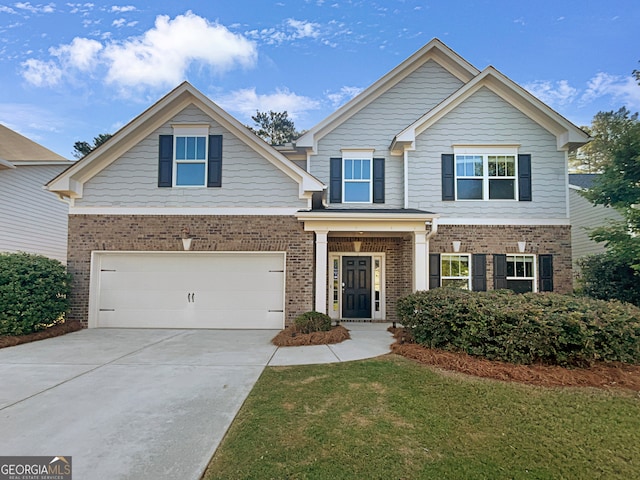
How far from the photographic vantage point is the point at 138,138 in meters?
9.82

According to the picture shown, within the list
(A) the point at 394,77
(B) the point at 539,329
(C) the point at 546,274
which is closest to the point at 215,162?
(A) the point at 394,77

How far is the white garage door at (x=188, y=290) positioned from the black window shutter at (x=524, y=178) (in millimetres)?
7178

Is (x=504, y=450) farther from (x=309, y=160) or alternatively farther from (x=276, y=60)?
(x=276, y=60)

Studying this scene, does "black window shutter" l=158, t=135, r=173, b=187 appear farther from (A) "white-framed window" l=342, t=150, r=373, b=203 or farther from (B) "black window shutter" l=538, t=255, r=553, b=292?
(B) "black window shutter" l=538, t=255, r=553, b=292

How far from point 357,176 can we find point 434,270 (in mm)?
3720

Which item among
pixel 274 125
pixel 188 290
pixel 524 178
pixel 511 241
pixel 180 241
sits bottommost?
pixel 188 290

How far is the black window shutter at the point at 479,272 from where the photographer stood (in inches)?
400

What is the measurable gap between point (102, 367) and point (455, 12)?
580 inches

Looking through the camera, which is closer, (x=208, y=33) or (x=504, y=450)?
(x=504, y=450)

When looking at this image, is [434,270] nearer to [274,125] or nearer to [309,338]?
[309,338]

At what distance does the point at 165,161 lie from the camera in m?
9.82

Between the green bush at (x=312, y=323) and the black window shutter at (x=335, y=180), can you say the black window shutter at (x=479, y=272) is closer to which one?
the black window shutter at (x=335, y=180)

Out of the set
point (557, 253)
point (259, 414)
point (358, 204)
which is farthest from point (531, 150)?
point (259, 414)

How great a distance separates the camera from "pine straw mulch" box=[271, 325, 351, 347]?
296 inches
